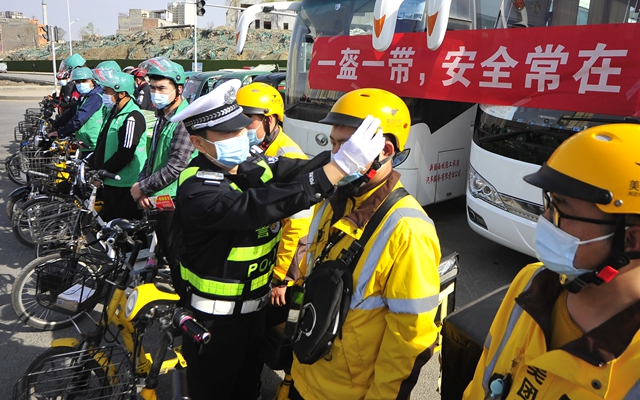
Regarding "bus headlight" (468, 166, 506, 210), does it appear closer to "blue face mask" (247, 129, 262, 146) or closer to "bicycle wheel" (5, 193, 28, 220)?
"blue face mask" (247, 129, 262, 146)

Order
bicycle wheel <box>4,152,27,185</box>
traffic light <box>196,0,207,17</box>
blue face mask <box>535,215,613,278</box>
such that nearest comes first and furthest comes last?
blue face mask <box>535,215,613,278</box> → bicycle wheel <box>4,152,27,185</box> → traffic light <box>196,0,207,17</box>

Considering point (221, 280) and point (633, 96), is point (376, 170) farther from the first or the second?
point (633, 96)

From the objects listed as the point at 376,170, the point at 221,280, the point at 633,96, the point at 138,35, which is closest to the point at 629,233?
the point at 376,170

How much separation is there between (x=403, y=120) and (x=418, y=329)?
975 mm

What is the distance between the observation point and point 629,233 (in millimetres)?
1206

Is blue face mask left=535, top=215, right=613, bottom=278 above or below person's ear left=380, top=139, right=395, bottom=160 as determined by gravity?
below

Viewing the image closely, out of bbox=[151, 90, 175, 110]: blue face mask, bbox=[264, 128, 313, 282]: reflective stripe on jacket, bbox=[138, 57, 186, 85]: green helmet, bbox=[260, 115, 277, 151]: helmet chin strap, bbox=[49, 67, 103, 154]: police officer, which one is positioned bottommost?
bbox=[264, 128, 313, 282]: reflective stripe on jacket

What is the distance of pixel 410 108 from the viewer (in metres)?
5.72

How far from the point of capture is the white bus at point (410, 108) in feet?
18.7

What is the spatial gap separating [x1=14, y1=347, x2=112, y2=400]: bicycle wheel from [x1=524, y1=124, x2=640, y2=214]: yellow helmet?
2239 millimetres

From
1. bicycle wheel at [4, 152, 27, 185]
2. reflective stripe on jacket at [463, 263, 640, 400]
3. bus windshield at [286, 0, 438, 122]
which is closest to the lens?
reflective stripe on jacket at [463, 263, 640, 400]

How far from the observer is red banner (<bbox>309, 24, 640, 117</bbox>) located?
381cm

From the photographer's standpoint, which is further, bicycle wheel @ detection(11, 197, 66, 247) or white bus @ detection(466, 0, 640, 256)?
bicycle wheel @ detection(11, 197, 66, 247)

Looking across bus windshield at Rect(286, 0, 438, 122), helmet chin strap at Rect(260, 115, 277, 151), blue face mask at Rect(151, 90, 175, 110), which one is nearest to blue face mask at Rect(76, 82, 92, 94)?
bus windshield at Rect(286, 0, 438, 122)
